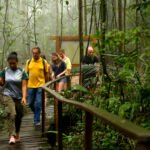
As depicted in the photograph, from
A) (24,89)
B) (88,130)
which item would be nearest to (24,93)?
(24,89)

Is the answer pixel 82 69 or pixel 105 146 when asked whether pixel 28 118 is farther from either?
pixel 105 146

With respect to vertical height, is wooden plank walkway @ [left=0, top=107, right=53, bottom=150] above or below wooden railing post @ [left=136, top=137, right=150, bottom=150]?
below

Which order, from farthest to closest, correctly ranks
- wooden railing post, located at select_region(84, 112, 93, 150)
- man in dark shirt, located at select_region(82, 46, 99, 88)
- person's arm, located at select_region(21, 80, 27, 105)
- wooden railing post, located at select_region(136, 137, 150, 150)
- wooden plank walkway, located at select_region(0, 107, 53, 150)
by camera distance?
man in dark shirt, located at select_region(82, 46, 99, 88) < person's arm, located at select_region(21, 80, 27, 105) < wooden plank walkway, located at select_region(0, 107, 53, 150) < wooden railing post, located at select_region(84, 112, 93, 150) < wooden railing post, located at select_region(136, 137, 150, 150)

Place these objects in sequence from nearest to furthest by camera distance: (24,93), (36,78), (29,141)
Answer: (24,93), (29,141), (36,78)

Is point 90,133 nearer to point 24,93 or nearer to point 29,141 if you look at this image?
point 24,93

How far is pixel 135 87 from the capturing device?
16.4ft

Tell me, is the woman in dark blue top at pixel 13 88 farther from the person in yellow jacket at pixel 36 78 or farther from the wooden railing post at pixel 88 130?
the wooden railing post at pixel 88 130

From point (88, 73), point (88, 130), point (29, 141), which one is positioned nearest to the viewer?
point (88, 130)

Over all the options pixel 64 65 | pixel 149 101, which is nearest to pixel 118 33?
pixel 149 101

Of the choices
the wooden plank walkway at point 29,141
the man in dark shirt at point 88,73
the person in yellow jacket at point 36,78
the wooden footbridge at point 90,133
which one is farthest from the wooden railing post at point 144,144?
the person in yellow jacket at point 36,78

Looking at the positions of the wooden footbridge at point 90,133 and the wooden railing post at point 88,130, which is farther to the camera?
the wooden railing post at point 88,130

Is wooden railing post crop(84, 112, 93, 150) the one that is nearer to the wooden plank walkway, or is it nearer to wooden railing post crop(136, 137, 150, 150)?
wooden railing post crop(136, 137, 150, 150)

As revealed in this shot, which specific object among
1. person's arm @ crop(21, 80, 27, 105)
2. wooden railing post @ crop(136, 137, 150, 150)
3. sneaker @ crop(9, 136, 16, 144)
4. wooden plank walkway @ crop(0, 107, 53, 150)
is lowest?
wooden plank walkway @ crop(0, 107, 53, 150)

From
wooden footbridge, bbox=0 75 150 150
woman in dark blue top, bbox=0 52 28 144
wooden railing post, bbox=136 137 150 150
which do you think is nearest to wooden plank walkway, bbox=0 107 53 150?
wooden footbridge, bbox=0 75 150 150
